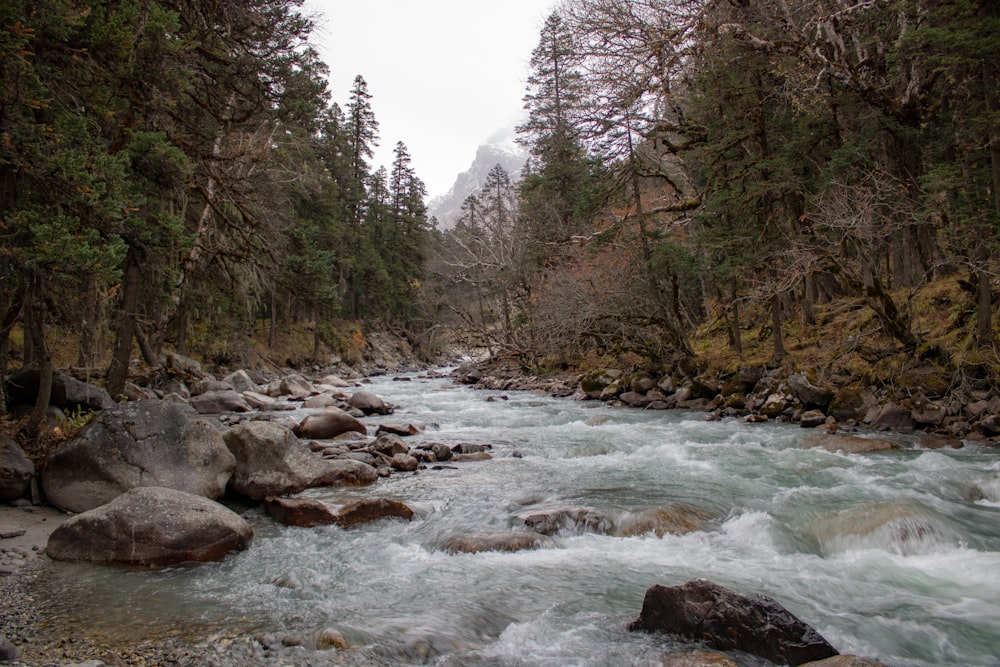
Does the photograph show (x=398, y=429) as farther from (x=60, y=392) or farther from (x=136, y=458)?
(x=136, y=458)

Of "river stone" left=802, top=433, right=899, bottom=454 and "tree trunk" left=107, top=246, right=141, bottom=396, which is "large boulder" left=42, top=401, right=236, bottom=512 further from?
"river stone" left=802, top=433, right=899, bottom=454

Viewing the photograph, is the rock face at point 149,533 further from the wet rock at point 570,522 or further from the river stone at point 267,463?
the wet rock at point 570,522

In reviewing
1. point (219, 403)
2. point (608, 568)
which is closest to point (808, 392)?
point (608, 568)

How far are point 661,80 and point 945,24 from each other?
4.76 metres

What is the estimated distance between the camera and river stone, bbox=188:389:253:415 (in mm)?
15633

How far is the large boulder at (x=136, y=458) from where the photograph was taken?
6.21 metres

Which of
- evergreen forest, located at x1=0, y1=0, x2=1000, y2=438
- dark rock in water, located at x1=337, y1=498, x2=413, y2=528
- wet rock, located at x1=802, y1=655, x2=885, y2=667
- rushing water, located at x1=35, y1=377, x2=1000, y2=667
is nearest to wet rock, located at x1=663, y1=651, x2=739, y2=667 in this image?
rushing water, located at x1=35, y1=377, x2=1000, y2=667

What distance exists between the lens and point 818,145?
16.8 metres

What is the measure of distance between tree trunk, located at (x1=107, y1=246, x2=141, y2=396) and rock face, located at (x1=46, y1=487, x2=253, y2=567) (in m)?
4.19

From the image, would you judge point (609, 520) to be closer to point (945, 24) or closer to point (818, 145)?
point (945, 24)

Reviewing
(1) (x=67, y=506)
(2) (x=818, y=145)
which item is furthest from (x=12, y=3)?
(2) (x=818, y=145)

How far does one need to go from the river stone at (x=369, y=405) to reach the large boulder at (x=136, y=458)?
9128mm

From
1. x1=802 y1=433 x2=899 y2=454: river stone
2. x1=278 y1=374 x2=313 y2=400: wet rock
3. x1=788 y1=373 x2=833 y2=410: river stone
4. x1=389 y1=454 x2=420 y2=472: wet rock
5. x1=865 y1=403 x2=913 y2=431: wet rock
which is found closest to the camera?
x1=389 y1=454 x2=420 y2=472: wet rock

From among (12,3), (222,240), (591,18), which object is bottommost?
(222,240)
